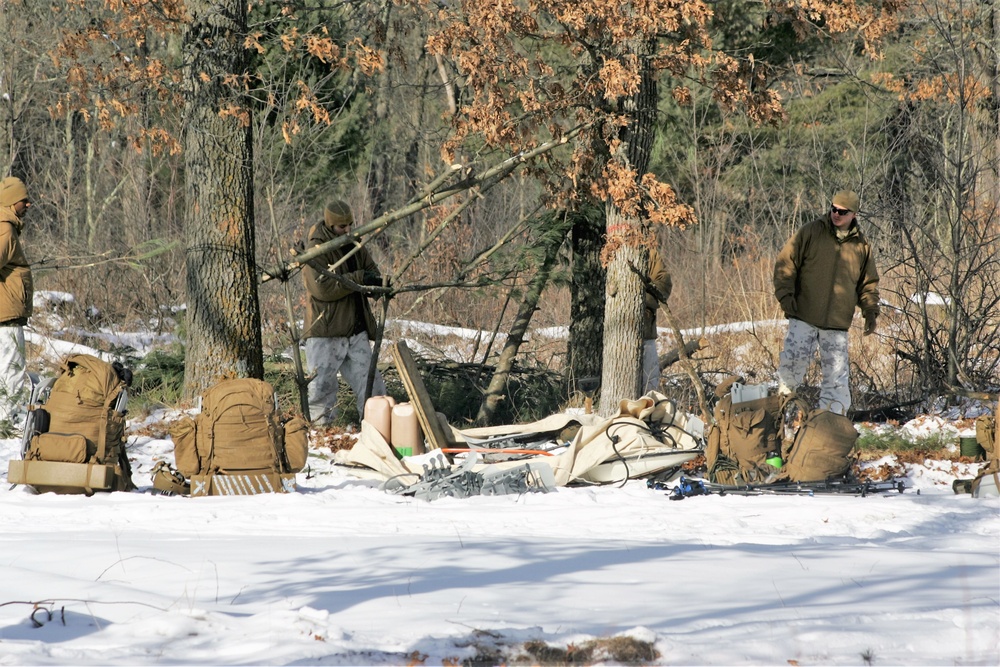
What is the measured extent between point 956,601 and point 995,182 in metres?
9.10

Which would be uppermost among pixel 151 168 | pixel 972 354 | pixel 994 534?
pixel 151 168

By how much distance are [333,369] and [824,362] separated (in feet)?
13.6

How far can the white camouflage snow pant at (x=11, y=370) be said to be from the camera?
31.1 ft

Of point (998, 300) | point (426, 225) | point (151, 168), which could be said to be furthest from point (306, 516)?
point (151, 168)

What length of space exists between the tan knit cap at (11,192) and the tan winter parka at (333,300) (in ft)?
7.64

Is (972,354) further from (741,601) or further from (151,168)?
(151,168)

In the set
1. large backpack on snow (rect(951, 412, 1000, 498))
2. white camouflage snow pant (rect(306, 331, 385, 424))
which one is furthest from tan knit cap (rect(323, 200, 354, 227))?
large backpack on snow (rect(951, 412, 1000, 498))

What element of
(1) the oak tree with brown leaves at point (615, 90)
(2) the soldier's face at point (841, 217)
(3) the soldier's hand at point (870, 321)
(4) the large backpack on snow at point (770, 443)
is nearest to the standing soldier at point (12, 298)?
(1) the oak tree with brown leaves at point (615, 90)

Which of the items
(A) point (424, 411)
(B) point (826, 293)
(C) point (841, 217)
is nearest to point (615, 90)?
A: (C) point (841, 217)

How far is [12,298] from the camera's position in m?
9.50

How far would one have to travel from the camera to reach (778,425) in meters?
7.73

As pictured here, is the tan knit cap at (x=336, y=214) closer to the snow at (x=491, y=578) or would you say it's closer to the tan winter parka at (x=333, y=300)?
the tan winter parka at (x=333, y=300)

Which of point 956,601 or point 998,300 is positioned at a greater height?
point 998,300

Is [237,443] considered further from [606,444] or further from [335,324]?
[335,324]
